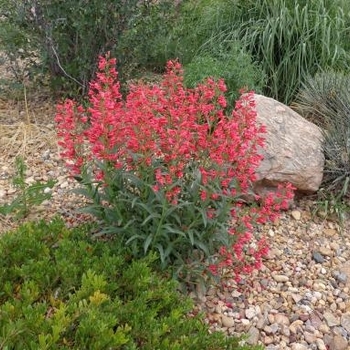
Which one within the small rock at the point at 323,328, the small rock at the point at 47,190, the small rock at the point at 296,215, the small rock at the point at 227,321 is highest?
the small rock at the point at 47,190

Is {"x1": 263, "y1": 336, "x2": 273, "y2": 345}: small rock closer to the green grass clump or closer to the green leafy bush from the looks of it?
the green leafy bush

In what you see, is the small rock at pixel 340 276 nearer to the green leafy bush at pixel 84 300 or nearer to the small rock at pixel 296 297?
the small rock at pixel 296 297

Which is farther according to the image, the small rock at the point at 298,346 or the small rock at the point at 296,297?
the small rock at the point at 296,297

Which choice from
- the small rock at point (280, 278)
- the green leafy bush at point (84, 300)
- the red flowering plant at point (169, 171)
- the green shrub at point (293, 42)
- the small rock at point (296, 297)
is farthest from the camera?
the green shrub at point (293, 42)

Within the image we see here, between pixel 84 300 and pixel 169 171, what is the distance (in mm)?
680

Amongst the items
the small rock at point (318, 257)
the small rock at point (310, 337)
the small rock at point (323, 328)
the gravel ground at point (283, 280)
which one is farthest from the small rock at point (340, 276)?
the small rock at point (310, 337)

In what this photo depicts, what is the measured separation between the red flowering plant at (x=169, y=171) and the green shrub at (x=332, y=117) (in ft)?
4.52

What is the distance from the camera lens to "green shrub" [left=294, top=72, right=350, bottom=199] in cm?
404

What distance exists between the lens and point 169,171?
2.51 metres

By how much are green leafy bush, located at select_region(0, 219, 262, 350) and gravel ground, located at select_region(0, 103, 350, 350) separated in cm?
48

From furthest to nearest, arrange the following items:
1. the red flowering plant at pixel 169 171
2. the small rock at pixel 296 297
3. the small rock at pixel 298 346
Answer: the small rock at pixel 296 297 → the small rock at pixel 298 346 → the red flowering plant at pixel 169 171

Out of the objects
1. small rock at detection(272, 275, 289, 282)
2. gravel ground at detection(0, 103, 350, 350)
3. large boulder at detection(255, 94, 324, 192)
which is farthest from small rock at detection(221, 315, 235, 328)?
large boulder at detection(255, 94, 324, 192)

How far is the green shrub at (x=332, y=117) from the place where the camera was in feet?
13.2

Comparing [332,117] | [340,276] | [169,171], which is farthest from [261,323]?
[332,117]
